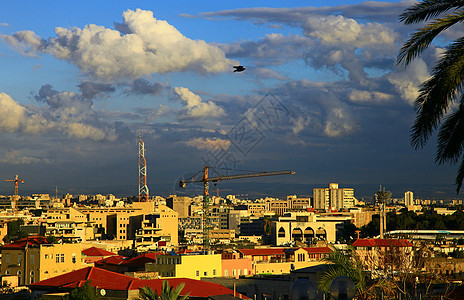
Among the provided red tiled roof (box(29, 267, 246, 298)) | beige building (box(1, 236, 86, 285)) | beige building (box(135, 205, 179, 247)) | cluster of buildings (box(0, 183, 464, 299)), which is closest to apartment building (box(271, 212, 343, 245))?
cluster of buildings (box(0, 183, 464, 299))

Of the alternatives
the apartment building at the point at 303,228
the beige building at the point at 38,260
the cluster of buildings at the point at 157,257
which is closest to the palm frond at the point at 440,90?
the cluster of buildings at the point at 157,257

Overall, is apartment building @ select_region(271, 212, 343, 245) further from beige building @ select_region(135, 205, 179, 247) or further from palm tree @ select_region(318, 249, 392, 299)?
palm tree @ select_region(318, 249, 392, 299)

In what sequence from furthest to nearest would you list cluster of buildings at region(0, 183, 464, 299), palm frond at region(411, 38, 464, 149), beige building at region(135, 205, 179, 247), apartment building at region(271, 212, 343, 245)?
1. apartment building at region(271, 212, 343, 245)
2. beige building at region(135, 205, 179, 247)
3. cluster of buildings at region(0, 183, 464, 299)
4. palm frond at region(411, 38, 464, 149)

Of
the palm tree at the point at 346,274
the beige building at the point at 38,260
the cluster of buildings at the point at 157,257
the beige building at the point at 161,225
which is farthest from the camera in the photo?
the beige building at the point at 161,225

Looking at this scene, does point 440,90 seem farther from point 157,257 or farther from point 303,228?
point 303,228

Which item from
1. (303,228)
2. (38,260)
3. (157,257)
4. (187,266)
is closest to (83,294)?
Answer: (187,266)

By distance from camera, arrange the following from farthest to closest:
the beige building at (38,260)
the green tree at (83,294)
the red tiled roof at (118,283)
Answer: the beige building at (38,260)
the red tiled roof at (118,283)
the green tree at (83,294)

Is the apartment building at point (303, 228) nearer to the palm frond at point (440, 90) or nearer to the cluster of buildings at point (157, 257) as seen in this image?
the cluster of buildings at point (157, 257)
